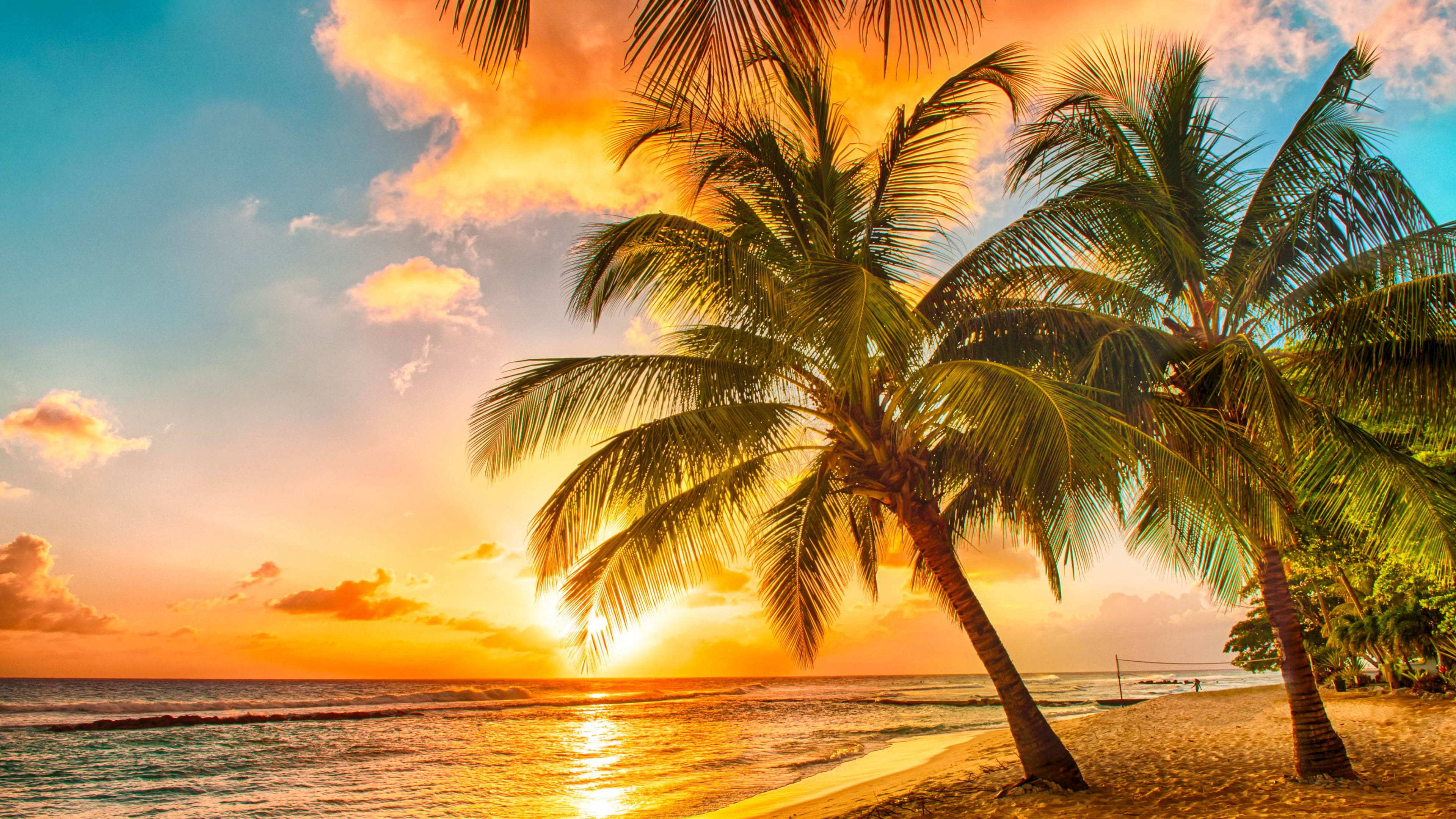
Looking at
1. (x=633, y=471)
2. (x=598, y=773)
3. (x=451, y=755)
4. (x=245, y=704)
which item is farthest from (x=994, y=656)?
(x=245, y=704)

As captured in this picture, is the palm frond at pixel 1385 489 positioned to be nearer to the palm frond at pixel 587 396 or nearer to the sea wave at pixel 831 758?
the palm frond at pixel 587 396

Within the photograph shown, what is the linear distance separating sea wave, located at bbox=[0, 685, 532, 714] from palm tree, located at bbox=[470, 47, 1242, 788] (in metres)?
35.9

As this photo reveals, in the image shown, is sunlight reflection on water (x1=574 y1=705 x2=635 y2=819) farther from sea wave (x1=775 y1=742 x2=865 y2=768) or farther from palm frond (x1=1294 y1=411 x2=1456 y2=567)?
palm frond (x1=1294 y1=411 x2=1456 y2=567)

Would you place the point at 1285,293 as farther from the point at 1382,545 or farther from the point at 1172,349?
the point at 1382,545

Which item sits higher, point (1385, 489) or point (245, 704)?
point (1385, 489)

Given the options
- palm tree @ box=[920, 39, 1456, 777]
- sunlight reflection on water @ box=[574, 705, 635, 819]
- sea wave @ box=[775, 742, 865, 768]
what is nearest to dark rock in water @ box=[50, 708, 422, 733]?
sunlight reflection on water @ box=[574, 705, 635, 819]

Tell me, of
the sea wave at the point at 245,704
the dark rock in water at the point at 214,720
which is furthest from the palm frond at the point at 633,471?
the sea wave at the point at 245,704

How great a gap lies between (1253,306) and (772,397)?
4.99 m

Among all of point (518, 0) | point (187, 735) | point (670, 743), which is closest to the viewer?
point (518, 0)

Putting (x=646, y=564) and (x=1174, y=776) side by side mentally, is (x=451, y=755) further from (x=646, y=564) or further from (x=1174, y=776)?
(x=1174, y=776)

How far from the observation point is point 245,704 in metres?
37.2

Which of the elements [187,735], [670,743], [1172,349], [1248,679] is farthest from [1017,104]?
[1248,679]

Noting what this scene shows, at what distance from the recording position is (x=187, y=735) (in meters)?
21.3

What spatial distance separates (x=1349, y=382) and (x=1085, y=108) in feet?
11.0
